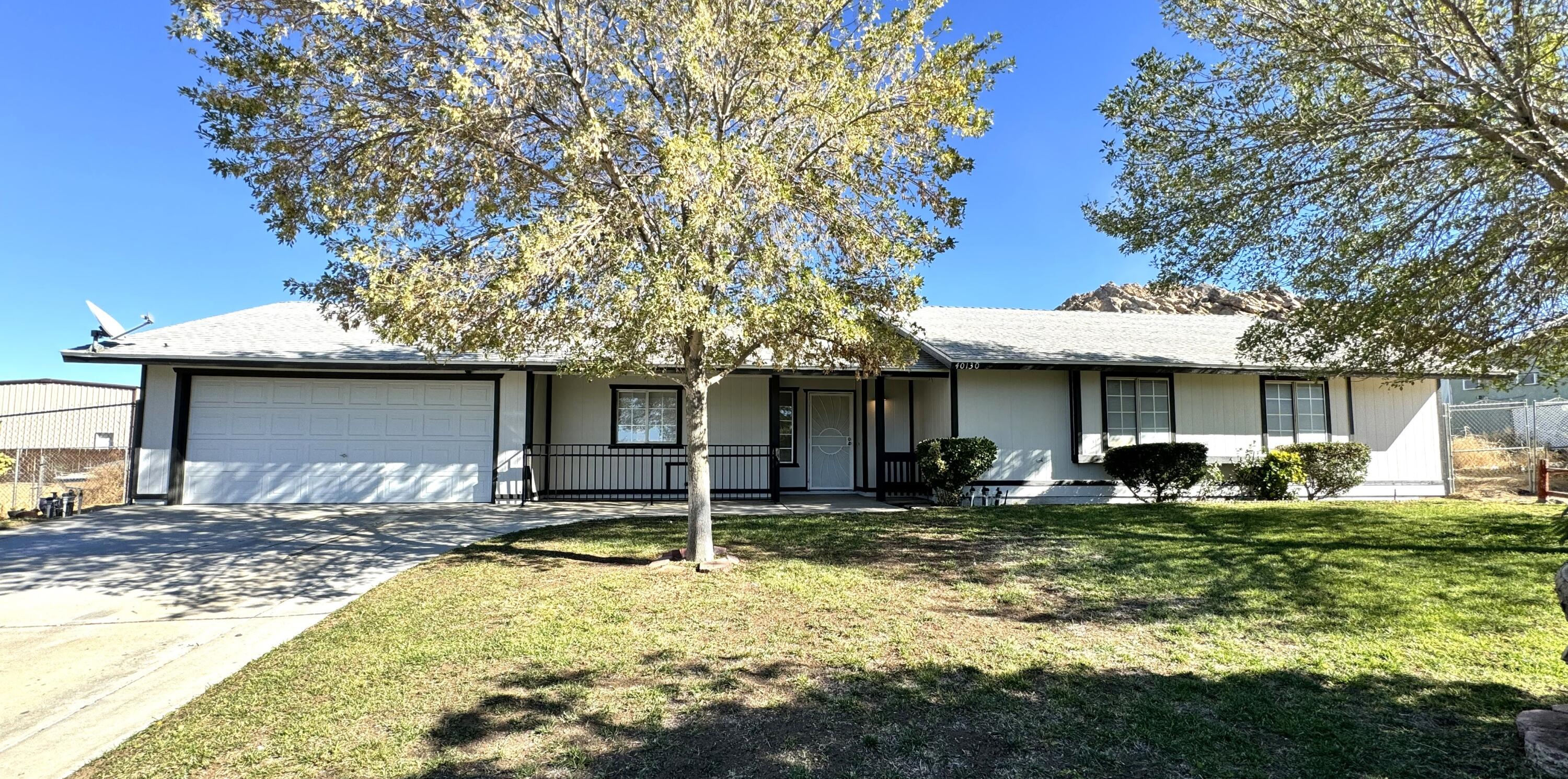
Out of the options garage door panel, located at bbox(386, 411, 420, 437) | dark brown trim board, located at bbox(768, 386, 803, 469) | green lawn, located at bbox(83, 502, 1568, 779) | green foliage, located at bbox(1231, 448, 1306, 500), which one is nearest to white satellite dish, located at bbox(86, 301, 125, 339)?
garage door panel, located at bbox(386, 411, 420, 437)

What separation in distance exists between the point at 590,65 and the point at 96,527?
30.7ft

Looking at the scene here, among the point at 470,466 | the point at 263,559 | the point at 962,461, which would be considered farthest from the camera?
the point at 470,466

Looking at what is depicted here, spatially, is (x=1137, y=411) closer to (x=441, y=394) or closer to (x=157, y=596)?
(x=441, y=394)

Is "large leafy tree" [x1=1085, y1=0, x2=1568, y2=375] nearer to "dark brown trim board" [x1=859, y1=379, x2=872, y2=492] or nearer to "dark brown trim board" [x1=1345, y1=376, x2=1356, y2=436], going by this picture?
"dark brown trim board" [x1=1345, y1=376, x2=1356, y2=436]

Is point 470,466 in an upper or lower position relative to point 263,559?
upper

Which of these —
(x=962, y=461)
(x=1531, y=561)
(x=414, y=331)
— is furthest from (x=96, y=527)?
(x=1531, y=561)

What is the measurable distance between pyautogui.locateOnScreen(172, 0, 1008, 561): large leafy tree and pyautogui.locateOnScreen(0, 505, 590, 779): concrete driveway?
2.55m

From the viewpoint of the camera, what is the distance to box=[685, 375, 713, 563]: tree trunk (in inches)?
290

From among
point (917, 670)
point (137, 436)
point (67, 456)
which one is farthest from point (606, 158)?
point (67, 456)

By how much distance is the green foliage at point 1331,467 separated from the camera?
1305 cm

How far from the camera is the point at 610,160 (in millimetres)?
6695

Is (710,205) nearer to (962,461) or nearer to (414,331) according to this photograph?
(414,331)

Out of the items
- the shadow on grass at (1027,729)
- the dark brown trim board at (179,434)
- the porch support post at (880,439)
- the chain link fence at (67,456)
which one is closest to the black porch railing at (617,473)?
the porch support post at (880,439)

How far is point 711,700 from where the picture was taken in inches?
155
